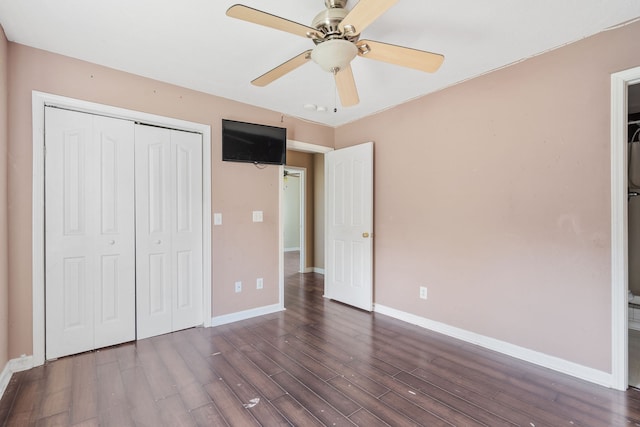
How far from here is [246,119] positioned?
342 cm

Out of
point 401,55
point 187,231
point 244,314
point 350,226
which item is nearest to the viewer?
point 401,55

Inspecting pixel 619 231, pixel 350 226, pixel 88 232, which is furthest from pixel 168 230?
pixel 619 231

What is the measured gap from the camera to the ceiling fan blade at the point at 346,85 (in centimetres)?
198

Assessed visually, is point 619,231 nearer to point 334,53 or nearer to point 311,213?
point 334,53

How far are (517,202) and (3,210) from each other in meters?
3.88

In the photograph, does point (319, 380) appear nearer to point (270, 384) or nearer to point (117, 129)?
point (270, 384)

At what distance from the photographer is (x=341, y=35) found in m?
1.64

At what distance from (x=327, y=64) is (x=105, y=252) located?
8.02 ft

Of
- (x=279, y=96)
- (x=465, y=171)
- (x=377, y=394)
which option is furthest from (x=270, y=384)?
(x=279, y=96)

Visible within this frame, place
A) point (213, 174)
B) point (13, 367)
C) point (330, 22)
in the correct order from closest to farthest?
point (330, 22) < point (13, 367) < point (213, 174)

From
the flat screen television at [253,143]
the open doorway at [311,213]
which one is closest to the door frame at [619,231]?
the flat screen television at [253,143]

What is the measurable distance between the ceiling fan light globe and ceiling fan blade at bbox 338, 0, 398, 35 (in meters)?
0.07

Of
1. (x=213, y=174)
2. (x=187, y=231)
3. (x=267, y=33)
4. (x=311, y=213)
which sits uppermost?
(x=267, y=33)

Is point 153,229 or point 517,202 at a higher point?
point 517,202
